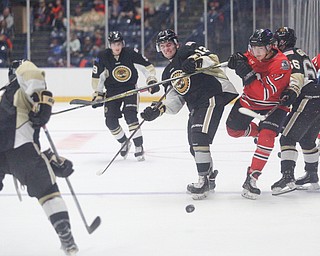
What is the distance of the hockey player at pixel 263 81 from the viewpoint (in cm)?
426

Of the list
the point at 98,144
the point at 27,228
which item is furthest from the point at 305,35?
the point at 27,228

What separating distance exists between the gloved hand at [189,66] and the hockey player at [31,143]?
4.66ft

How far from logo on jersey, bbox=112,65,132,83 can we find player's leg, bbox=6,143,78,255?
3.09 meters

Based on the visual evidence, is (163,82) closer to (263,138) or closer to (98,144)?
(263,138)

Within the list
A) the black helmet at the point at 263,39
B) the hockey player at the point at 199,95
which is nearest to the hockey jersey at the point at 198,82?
the hockey player at the point at 199,95

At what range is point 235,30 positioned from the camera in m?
12.1

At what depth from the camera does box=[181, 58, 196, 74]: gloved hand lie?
14.3 ft

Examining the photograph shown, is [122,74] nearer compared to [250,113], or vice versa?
[250,113]

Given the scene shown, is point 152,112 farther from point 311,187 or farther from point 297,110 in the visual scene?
point 311,187

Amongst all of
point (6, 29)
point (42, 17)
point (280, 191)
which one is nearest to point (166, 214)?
point (280, 191)

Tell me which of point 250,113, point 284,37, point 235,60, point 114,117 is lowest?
point 114,117

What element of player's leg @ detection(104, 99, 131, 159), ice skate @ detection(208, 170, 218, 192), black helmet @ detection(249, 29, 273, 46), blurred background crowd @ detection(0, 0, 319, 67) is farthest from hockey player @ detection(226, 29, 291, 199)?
blurred background crowd @ detection(0, 0, 319, 67)

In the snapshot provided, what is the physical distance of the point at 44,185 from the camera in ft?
9.96

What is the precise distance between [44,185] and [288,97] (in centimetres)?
170
